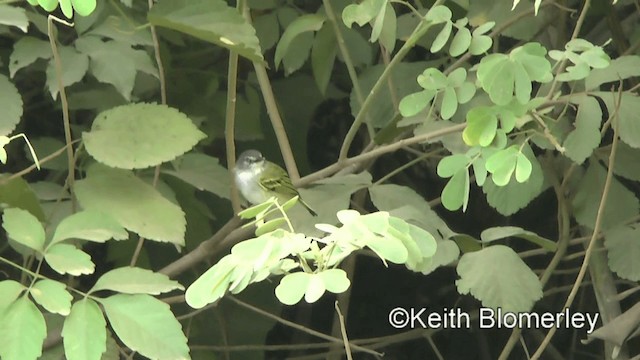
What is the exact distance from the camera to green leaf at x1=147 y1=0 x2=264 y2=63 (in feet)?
3.79

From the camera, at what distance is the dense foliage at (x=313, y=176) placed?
3.13ft

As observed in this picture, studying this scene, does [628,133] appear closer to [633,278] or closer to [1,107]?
[633,278]

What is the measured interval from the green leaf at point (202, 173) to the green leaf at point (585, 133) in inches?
19.1

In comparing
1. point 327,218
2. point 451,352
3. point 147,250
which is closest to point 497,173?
point 327,218

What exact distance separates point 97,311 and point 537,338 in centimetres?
109

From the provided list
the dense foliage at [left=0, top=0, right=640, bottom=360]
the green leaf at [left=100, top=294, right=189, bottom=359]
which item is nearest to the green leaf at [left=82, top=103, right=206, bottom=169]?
the dense foliage at [left=0, top=0, right=640, bottom=360]

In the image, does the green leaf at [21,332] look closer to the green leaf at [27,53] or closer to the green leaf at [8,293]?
the green leaf at [8,293]

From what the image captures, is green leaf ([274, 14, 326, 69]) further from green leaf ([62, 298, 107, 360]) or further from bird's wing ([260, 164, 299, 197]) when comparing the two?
green leaf ([62, 298, 107, 360])

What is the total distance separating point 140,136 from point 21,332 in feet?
1.20

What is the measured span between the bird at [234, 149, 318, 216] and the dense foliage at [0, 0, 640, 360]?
0.06 meters

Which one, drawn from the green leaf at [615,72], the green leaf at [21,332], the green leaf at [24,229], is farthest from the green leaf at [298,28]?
the green leaf at [21,332]

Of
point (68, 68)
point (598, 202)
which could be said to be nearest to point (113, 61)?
point (68, 68)

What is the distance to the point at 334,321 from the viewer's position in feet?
5.94

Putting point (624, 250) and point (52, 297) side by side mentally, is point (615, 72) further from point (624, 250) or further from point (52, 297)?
point (52, 297)
